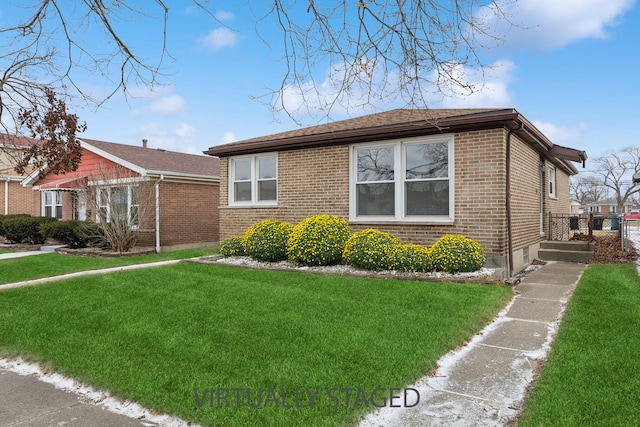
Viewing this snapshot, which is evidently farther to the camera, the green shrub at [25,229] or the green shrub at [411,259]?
the green shrub at [25,229]

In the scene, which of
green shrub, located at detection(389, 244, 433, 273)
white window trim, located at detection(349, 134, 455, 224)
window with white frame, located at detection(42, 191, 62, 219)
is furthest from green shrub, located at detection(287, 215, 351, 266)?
window with white frame, located at detection(42, 191, 62, 219)

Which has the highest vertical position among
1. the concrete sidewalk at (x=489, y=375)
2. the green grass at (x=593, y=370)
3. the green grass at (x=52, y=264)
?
the green grass at (x=52, y=264)

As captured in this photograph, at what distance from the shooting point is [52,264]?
11.4 metres

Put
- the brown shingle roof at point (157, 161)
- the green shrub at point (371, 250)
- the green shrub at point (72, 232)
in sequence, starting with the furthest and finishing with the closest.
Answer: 1. the brown shingle roof at point (157, 161)
2. the green shrub at point (72, 232)
3. the green shrub at point (371, 250)

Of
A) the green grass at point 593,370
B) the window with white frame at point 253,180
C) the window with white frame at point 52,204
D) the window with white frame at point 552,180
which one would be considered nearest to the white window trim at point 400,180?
the window with white frame at point 253,180

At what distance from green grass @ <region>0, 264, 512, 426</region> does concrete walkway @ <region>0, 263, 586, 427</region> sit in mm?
197

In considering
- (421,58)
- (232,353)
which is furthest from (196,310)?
(421,58)

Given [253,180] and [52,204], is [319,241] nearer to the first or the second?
[253,180]

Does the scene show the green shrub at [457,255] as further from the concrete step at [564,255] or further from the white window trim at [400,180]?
the concrete step at [564,255]

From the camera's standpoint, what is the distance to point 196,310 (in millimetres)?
6086

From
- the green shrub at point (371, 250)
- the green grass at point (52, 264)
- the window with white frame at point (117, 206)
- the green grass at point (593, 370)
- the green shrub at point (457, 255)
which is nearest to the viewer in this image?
the green grass at point (593, 370)

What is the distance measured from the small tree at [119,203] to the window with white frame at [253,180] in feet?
12.2

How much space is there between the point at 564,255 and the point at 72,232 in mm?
15573

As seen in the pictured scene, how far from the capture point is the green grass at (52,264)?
9.89 m
